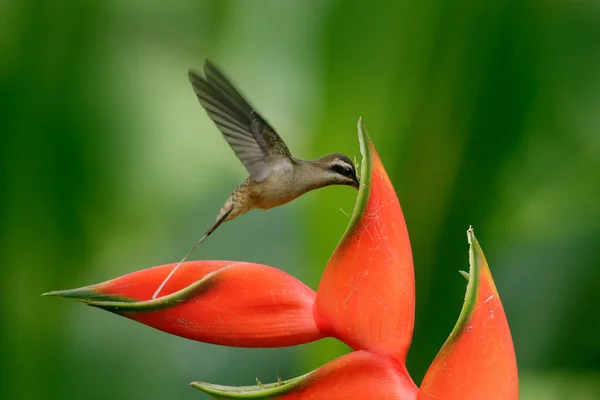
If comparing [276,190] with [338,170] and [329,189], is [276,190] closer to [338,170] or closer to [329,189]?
[338,170]

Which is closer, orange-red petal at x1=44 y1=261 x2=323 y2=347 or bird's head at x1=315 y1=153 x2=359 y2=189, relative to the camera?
orange-red petal at x1=44 y1=261 x2=323 y2=347

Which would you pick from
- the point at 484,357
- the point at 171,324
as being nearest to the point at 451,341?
the point at 484,357

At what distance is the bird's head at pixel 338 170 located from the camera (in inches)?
20.1

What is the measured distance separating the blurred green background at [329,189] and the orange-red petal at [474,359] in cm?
44

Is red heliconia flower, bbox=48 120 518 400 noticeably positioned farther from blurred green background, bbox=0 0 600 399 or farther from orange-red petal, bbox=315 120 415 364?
blurred green background, bbox=0 0 600 399

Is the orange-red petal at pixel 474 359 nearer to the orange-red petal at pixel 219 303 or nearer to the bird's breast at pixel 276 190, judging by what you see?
the orange-red petal at pixel 219 303

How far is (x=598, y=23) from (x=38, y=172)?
2.07 feet

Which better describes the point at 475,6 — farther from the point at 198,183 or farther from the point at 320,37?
the point at 198,183

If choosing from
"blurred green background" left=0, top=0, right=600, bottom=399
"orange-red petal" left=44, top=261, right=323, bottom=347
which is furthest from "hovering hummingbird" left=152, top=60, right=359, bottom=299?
"blurred green background" left=0, top=0, right=600, bottom=399

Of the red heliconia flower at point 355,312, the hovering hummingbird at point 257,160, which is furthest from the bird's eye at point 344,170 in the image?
the red heliconia flower at point 355,312

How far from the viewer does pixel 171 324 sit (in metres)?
0.38

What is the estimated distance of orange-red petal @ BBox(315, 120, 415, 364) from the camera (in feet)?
1.18

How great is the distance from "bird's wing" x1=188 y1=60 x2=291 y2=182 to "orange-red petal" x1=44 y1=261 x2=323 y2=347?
0.49ft

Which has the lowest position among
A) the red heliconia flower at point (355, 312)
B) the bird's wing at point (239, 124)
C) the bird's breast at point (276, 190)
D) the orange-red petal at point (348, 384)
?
the orange-red petal at point (348, 384)
